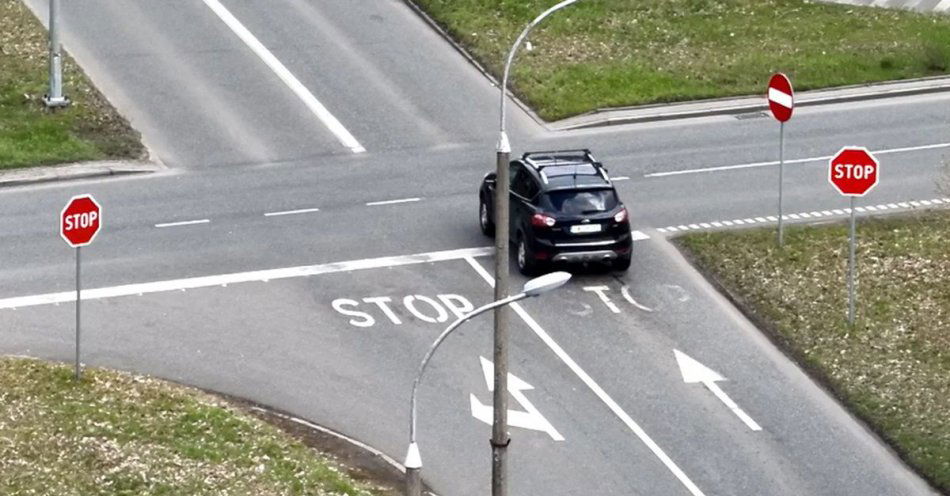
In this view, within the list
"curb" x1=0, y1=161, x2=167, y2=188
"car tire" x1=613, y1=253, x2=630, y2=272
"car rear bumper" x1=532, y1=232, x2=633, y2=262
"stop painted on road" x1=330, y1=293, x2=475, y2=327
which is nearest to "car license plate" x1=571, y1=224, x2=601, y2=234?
"car rear bumper" x1=532, y1=232, x2=633, y2=262

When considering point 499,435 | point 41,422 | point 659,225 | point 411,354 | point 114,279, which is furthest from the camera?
point 659,225

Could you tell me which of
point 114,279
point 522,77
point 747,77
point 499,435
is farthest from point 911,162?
point 499,435

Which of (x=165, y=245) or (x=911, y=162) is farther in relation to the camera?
(x=911, y=162)

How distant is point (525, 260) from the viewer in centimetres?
3173

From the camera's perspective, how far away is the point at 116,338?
2925cm

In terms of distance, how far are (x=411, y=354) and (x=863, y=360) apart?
651 cm

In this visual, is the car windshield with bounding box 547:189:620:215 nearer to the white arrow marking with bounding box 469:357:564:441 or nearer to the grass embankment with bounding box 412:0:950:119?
the white arrow marking with bounding box 469:357:564:441

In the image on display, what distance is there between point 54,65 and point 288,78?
4.98 metres

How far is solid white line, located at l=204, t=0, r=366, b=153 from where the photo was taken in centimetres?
3847

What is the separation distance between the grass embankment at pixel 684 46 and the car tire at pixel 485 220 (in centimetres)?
638

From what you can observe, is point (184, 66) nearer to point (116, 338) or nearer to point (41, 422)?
point (116, 338)

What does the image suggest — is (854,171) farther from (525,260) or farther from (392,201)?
(392,201)

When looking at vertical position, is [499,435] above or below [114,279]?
above

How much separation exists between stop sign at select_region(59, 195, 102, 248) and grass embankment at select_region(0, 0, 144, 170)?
939 centimetres
